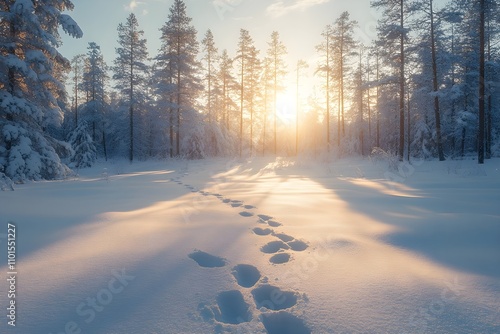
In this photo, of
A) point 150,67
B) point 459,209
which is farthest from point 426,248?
point 150,67

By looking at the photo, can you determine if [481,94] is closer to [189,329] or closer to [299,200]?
[299,200]

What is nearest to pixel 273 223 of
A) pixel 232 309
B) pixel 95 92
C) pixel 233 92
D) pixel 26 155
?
pixel 232 309

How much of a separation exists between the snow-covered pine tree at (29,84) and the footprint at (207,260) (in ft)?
25.5

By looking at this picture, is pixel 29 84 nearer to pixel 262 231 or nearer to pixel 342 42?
pixel 262 231

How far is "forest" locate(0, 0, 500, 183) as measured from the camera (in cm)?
802

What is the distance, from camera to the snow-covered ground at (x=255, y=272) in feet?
3.98

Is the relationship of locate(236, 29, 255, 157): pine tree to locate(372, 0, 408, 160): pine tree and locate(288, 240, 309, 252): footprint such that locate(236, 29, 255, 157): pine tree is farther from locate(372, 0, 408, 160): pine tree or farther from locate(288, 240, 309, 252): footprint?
locate(288, 240, 309, 252): footprint

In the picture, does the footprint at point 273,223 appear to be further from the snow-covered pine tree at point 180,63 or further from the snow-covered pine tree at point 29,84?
the snow-covered pine tree at point 180,63

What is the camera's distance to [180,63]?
1853cm

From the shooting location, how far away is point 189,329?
1.15 m

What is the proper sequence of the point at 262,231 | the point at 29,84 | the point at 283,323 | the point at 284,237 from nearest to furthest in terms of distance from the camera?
the point at 283,323
the point at 284,237
the point at 262,231
the point at 29,84

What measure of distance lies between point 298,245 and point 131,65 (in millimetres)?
22365

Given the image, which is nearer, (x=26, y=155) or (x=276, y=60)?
(x=26, y=155)

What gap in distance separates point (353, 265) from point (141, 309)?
1.31 meters
